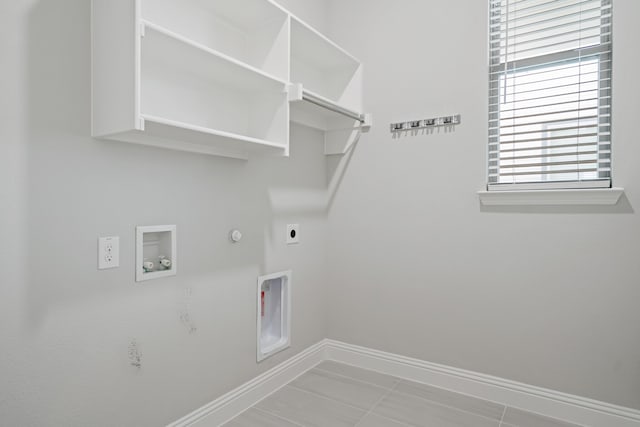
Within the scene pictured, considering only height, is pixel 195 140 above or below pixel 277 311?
above

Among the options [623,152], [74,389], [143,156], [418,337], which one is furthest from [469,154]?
[74,389]

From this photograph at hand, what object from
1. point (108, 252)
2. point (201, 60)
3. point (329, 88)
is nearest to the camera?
point (108, 252)

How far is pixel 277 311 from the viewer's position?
250 centimetres

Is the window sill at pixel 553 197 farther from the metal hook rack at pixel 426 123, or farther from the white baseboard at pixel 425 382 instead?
the white baseboard at pixel 425 382

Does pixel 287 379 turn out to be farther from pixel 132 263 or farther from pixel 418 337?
pixel 132 263

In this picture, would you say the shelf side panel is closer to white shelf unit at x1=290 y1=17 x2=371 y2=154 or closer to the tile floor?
white shelf unit at x1=290 y1=17 x2=371 y2=154

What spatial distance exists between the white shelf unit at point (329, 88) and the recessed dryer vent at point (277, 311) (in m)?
0.99

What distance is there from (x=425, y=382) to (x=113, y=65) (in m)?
2.34

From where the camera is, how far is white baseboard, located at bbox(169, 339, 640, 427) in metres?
1.94

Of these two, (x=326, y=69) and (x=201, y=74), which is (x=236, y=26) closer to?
(x=201, y=74)

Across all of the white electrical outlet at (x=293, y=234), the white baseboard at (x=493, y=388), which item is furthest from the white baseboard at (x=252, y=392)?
the white electrical outlet at (x=293, y=234)

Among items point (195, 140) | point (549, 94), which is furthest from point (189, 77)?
point (549, 94)

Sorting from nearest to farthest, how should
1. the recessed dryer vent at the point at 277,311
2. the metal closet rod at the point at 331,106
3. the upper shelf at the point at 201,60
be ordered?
the upper shelf at the point at 201,60
the metal closet rod at the point at 331,106
the recessed dryer vent at the point at 277,311

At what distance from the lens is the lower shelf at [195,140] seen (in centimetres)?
141
